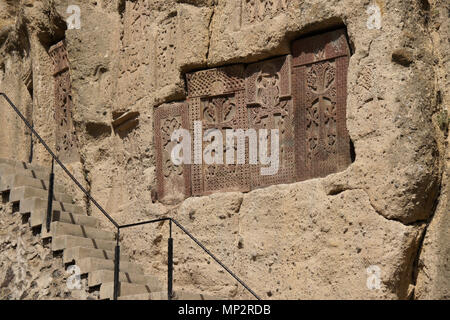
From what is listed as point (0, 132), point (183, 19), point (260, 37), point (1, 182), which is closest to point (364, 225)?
point (260, 37)

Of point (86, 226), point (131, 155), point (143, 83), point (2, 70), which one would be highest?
point (2, 70)

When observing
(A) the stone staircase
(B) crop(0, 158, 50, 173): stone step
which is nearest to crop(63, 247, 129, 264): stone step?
(A) the stone staircase

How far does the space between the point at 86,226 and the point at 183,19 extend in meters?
2.81

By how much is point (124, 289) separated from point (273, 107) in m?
2.62

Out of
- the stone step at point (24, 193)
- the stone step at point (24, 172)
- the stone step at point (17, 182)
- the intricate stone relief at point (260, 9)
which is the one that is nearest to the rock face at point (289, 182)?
the intricate stone relief at point (260, 9)

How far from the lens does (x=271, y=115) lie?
10.5 meters

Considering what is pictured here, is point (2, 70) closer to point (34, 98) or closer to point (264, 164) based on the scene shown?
point (34, 98)

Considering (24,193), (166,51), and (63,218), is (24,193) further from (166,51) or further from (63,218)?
(166,51)

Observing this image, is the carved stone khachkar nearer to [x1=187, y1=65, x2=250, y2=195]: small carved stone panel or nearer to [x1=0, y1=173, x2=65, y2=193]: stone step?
[x1=0, y1=173, x2=65, y2=193]: stone step

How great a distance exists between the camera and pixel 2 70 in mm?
15891

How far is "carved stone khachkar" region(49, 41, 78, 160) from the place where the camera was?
13.4 meters

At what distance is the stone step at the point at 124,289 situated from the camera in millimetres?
9961

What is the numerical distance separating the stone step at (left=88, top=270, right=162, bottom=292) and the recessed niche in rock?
1018mm

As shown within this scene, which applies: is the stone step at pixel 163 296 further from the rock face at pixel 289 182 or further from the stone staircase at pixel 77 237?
the rock face at pixel 289 182
